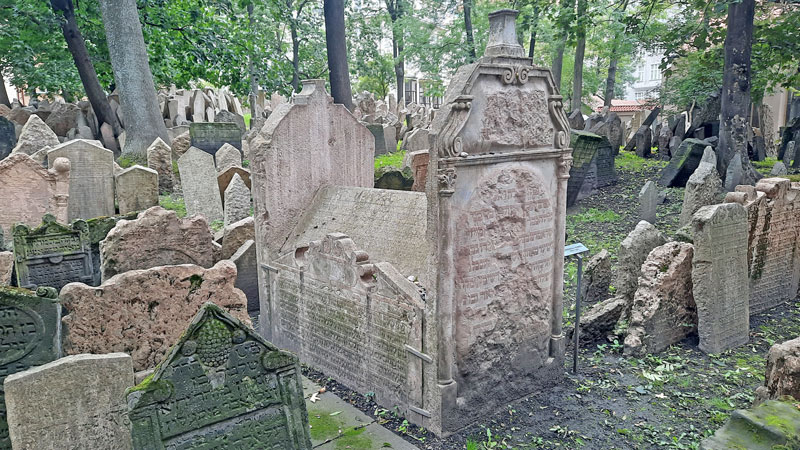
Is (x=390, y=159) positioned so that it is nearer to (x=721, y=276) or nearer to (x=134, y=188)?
(x=134, y=188)

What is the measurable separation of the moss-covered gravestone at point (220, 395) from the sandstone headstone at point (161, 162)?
34.2 ft

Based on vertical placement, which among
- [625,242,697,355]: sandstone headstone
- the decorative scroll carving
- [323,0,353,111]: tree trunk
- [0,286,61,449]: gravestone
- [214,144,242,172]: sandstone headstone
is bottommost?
[625,242,697,355]: sandstone headstone

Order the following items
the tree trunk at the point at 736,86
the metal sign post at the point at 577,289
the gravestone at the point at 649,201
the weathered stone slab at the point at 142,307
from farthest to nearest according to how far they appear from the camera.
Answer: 1. the tree trunk at the point at 736,86
2. the gravestone at the point at 649,201
3. the metal sign post at the point at 577,289
4. the weathered stone slab at the point at 142,307

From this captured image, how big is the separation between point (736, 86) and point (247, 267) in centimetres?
1032

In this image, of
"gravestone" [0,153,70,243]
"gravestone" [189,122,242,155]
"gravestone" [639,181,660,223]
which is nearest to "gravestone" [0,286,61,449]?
"gravestone" [0,153,70,243]

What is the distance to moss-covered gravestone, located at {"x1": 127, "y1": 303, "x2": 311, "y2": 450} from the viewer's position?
9.98 feet

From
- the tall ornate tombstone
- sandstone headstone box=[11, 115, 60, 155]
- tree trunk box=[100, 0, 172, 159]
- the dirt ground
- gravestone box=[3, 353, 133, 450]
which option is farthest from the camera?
tree trunk box=[100, 0, 172, 159]

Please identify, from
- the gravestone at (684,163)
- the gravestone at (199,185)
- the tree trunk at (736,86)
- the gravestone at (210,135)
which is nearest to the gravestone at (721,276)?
the tree trunk at (736,86)

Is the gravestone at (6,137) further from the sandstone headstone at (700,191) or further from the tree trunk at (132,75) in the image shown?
the sandstone headstone at (700,191)

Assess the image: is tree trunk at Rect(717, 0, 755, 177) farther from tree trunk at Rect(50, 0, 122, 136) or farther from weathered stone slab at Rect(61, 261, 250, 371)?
tree trunk at Rect(50, 0, 122, 136)

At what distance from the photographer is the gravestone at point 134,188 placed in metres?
9.80

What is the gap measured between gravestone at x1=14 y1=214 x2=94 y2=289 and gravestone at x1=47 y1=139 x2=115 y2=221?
3.40 metres

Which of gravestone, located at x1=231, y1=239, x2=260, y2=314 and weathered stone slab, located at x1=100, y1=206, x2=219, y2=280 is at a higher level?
weathered stone slab, located at x1=100, y1=206, x2=219, y2=280

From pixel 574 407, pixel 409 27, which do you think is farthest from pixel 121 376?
pixel 409 27
